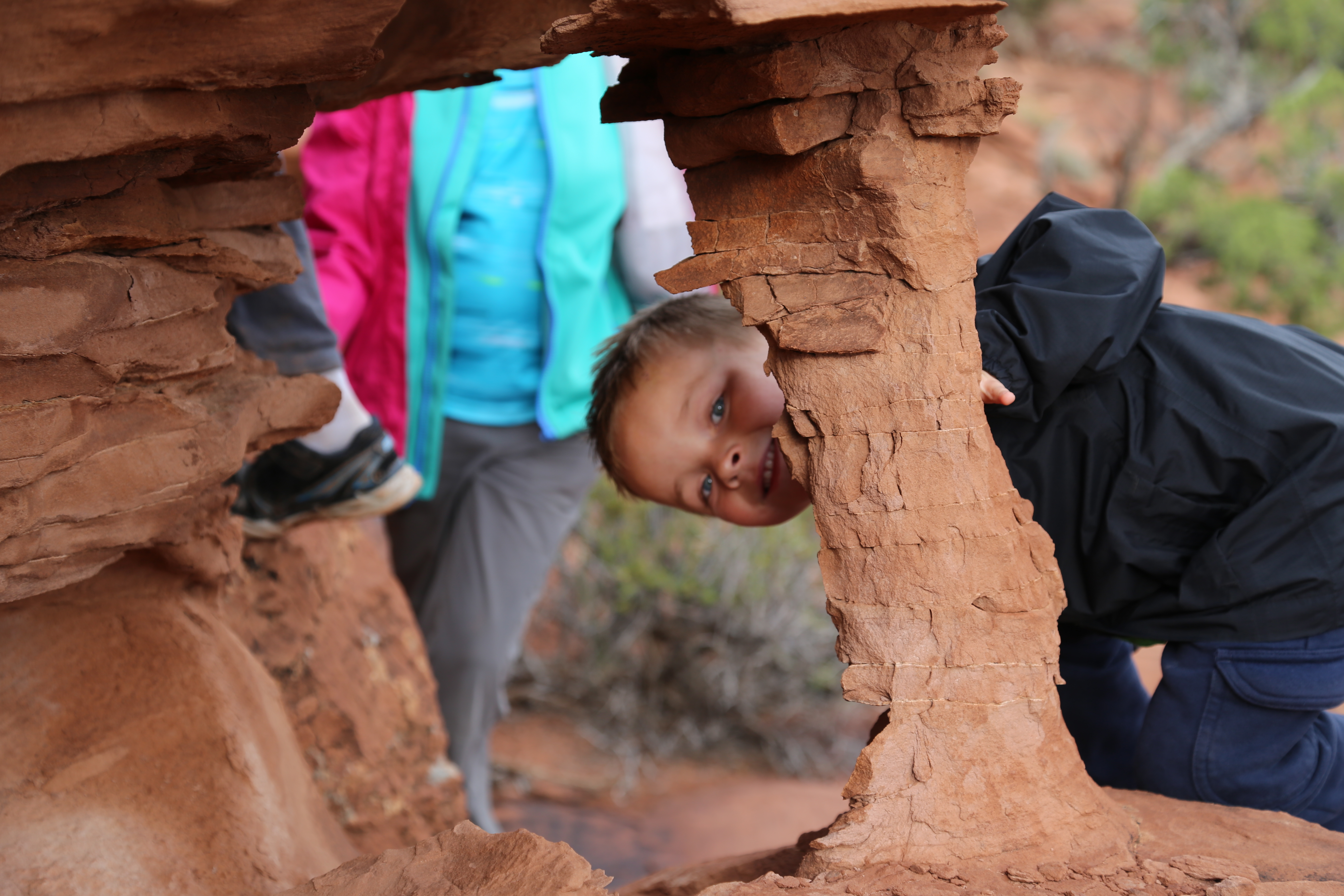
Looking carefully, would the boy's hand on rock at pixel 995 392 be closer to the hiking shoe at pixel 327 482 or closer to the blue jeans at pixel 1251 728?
the blue jeans at pixel 1251 728

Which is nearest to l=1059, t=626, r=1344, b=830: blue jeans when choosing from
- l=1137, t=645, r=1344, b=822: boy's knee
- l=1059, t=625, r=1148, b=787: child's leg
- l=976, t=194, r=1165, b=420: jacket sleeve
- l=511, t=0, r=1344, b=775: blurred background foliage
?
l=1137, t=645, r=1344, b=822: boy's knee

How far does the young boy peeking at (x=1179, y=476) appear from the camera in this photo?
1.74 metres

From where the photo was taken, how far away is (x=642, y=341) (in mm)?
2191

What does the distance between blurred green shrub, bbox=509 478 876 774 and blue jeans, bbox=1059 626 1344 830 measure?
287 centimetres

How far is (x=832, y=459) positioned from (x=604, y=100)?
659 millimetres

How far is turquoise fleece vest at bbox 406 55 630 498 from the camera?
2.91 metres

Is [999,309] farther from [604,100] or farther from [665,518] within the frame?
[665,518]

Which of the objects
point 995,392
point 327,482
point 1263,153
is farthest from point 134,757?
point 1263,153

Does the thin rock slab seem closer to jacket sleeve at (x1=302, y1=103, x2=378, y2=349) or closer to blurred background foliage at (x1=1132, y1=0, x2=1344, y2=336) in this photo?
jacket sleeve at (x1=302, y1=103, x2=378, y2=349)

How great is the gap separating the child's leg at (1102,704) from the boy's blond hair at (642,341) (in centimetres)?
100

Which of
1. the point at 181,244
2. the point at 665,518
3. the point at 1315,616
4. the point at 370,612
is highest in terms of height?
the point at 181,244

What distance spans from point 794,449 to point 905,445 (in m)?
0.16

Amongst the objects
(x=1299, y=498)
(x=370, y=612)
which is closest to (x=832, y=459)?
(x=1299, y=498)

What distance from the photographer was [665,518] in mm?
4980
